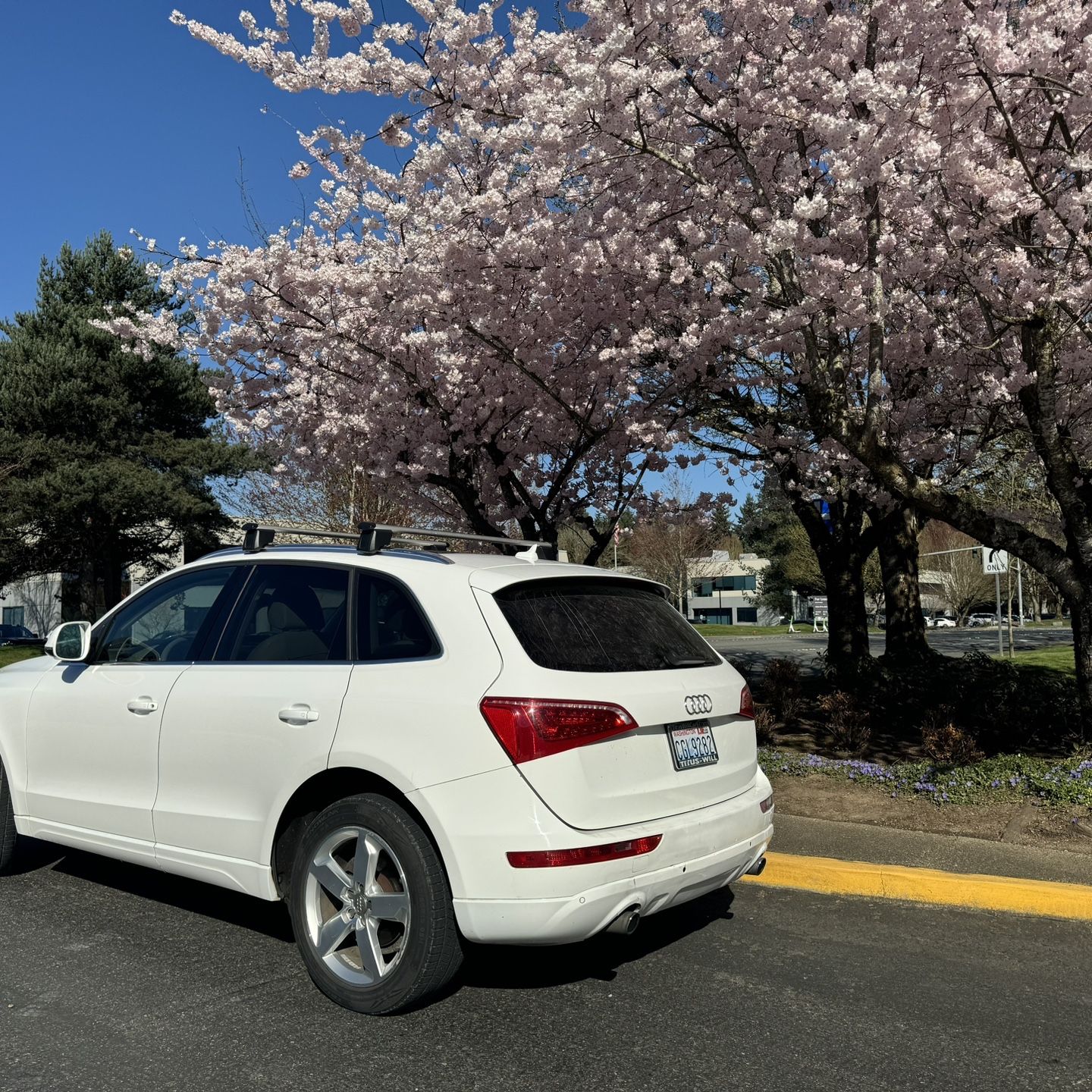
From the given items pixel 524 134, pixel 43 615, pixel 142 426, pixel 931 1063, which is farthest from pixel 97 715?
pixel 43 615

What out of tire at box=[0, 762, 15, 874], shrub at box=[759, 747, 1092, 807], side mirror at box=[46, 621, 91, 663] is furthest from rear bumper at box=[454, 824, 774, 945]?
shrub at box=[759, 747, 1092, 807]

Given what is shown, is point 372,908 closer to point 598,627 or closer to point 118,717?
point 598,627

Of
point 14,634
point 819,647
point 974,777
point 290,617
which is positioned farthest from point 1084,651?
point 14,634

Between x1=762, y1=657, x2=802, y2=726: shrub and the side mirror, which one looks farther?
x1=762, y1=657, x2=802, y2=726: shrub

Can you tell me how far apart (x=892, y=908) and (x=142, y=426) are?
31.9 metres

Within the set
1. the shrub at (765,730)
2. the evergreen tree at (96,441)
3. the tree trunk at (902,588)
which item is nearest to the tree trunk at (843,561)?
the tree trunk at (902,588)

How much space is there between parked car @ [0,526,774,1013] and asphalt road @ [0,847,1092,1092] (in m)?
0.33

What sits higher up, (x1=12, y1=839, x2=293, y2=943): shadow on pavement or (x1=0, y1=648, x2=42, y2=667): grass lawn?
(x1=0, y1=648, x2=42, y2=667): grass lawn

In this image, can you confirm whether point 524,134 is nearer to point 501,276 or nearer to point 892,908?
point 501,276

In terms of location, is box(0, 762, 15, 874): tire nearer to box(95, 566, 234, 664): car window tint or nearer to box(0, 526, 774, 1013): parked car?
box(0, 526, 774, 1013): parked car

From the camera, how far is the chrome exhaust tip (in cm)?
348

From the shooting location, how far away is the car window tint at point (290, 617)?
410 centimetres

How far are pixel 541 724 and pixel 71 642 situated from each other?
2778 mm

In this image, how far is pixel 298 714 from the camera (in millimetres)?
3879
